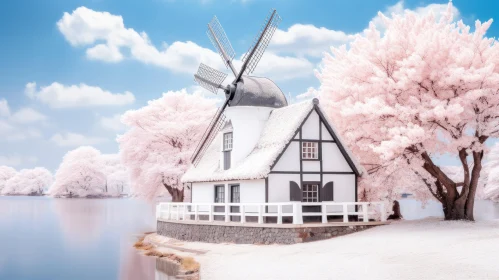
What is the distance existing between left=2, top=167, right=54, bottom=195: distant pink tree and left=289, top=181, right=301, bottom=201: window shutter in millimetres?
132720

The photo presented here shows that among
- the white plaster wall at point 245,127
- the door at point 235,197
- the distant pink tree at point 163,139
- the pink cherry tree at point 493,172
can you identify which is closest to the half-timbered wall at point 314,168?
the door at point 235,197

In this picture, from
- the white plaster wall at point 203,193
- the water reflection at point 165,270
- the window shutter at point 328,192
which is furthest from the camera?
the white plaster wall at point 203,193

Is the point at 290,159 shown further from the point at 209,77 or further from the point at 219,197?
the point at 209,77

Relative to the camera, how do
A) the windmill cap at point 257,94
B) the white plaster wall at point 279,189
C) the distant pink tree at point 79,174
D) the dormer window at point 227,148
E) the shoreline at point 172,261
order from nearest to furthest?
the shoreline at point 172,261 → the white plaster wall at point 279,189 → the windmill cap at point 257,94 → the dormer window at point 227,148 → the distant pink tree at point 79,174

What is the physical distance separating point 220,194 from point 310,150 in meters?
6.42

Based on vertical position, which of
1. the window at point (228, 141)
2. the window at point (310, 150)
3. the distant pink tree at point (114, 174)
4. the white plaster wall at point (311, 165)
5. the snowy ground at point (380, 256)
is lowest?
the snowy ground at point (380, 256)

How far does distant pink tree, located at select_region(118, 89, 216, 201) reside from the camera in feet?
144

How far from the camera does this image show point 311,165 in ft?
90.2

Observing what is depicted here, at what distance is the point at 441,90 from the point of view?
84.3ft

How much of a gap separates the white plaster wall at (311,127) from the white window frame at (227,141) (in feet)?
16.8

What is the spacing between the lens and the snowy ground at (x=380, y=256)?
16.5 meters

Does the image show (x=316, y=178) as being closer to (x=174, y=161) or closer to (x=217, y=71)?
(x=217, y=71)

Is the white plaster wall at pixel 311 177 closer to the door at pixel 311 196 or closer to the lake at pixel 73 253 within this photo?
the door at pixel 311 196

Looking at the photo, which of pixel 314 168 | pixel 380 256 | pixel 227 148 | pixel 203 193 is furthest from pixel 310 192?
pixel 380 256
